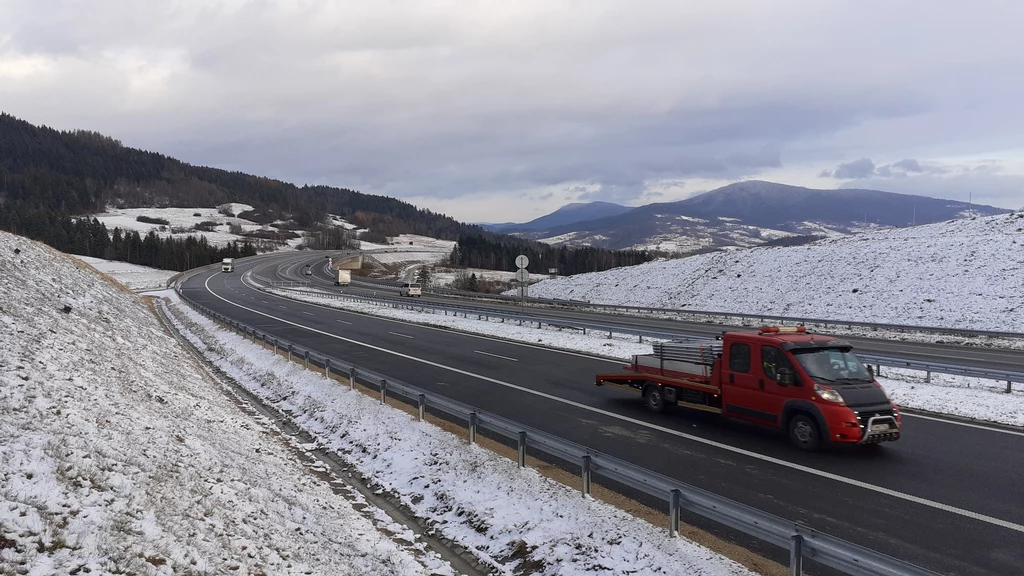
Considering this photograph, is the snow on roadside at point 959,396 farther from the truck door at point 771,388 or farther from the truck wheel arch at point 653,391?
the truck wheel arch at point 653,391

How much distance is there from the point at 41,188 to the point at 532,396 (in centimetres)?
22416

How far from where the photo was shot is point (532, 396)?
15.2 m

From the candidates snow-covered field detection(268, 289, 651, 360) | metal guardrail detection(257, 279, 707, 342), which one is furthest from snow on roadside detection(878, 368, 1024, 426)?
snow-covered field detection(268, 289, 651, 360)

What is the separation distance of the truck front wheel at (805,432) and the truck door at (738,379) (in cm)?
95

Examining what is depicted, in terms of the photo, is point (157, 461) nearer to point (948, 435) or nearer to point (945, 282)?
point (948, 435)

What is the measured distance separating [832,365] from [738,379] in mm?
1659

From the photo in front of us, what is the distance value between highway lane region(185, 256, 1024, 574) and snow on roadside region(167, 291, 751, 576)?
204 cm

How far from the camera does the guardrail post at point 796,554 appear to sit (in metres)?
5.56

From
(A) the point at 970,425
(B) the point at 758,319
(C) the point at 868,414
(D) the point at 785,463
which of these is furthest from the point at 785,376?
(B) the point at 758,319

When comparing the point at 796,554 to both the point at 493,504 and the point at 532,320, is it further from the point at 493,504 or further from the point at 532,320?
the point at 532,320

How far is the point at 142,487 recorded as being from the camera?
7211 millimetres


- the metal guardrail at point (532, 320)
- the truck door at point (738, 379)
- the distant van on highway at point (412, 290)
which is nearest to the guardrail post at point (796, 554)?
the truck door at point (738, 379)

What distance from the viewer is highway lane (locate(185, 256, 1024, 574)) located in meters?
6.98

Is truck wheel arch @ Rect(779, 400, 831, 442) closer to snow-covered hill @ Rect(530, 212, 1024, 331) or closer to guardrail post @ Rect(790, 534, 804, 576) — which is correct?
guardrail post @ Rect(790, 534, 804, 576)
